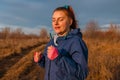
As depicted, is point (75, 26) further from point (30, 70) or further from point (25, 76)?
point (30, 70)

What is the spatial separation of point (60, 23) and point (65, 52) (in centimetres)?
33

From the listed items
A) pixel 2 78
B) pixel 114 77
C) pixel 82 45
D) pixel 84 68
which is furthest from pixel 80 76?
pixel 2 78

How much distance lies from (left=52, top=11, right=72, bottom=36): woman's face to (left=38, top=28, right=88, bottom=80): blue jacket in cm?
7

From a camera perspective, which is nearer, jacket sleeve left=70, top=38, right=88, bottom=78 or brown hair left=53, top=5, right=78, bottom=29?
jacket sleeve left=70, top=38, right=88, bottom=78

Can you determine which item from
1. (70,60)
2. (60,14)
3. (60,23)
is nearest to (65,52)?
(70,60)

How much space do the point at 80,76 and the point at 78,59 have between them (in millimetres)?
168

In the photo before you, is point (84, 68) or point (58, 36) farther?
point (58, 36)

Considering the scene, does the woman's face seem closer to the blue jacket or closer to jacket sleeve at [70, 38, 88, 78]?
the blue jacket

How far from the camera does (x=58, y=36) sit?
3889 mm

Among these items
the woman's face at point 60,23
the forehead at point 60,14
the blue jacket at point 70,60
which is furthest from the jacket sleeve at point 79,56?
the forehead at point 60,14

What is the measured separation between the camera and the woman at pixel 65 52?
3486mm

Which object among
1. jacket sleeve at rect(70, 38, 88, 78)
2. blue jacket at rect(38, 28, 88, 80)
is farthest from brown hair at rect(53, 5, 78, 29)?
jacket sleeve at rect(70, 38, 88, 78)

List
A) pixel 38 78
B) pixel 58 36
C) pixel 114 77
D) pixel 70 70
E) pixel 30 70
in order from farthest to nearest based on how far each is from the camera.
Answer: pixel 30 70 < pixel 38 78 < pixel 114 77 < pixel 58 36 < pixel 70 70

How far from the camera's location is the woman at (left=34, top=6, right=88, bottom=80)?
3.49 metres
